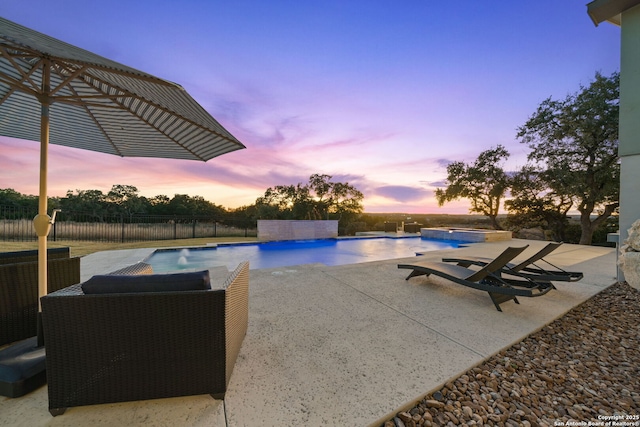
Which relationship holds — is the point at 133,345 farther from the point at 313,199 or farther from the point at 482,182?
the point at 482,182

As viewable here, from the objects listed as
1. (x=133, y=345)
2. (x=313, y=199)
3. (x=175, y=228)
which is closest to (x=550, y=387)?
(x=133, y=345)

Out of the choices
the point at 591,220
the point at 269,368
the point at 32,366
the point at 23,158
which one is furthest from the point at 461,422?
the point at 591,220

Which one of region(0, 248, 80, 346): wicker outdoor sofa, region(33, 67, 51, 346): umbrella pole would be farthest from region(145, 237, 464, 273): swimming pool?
region(33, 67, 51, 346): umbrella pole

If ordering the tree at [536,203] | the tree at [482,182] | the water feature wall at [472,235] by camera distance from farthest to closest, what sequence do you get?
the tree at [482,182] → the tree at [536,203] → the water feature wall at [472,235]

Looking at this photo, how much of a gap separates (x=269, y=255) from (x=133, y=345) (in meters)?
9.23

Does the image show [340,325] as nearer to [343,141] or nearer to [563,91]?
[343,141]

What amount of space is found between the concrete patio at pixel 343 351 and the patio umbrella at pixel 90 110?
145 cm

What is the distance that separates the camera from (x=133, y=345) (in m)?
1.54

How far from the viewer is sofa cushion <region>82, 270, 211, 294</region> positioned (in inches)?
62.9

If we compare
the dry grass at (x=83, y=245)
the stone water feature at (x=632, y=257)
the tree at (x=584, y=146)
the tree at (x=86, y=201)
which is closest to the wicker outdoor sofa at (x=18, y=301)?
the dry grass at (x=83, y=245)

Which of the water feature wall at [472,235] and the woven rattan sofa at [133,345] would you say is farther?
the water feature wall at [472,235]

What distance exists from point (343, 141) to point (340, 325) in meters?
12.5

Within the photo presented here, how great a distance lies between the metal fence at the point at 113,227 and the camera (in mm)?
9984

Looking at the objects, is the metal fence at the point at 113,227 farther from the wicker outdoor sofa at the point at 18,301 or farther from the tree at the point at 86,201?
the wicker outdoor sofa at the point at 18,301
